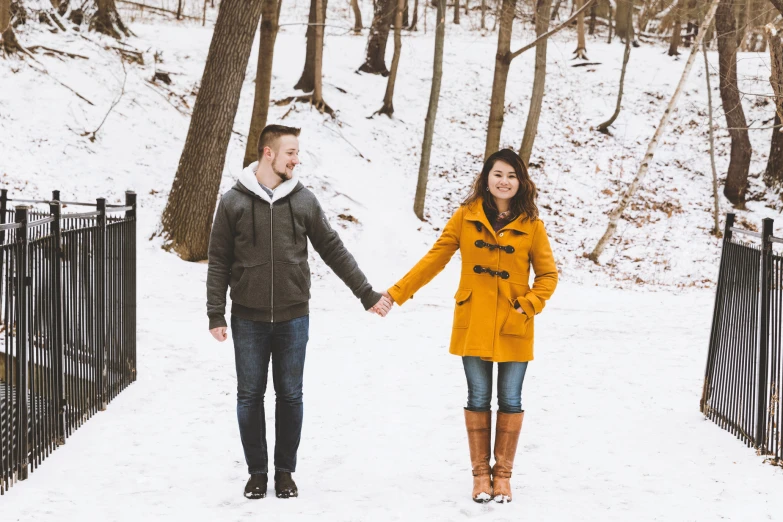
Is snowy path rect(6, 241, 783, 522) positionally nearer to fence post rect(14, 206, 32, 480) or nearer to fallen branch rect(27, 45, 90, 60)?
fence post rect(14, 206, 32, 480)

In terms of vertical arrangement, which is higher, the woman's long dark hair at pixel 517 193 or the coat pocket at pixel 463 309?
the woman's long dark hair at pixel 517 193

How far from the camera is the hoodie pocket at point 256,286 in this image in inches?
174

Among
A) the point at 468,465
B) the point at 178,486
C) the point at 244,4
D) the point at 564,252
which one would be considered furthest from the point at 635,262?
the point at 178,486

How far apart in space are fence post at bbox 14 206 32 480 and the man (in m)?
1.17

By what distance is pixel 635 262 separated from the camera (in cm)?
1923

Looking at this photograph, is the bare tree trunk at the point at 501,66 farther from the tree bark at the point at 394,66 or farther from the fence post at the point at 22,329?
the fence post at the point at 22,329

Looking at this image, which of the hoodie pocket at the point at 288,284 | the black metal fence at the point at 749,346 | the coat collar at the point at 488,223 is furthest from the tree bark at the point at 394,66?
the hoodie pocket at the point at 288,284

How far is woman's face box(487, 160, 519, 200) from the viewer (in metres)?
4.64

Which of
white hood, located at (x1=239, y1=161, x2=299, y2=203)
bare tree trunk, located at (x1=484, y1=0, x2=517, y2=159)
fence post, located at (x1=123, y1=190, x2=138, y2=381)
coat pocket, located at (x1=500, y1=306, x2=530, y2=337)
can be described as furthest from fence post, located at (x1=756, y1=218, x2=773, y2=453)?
bare tree trunk, located at (x1=484, y1=0, x2=517, y2=159)

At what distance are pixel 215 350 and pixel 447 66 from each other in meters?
22.8

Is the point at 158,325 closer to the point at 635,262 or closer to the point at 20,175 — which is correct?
the point at 20,175

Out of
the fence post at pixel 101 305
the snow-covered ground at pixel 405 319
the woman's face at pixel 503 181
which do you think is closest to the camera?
the woman's face at pixel 503 181

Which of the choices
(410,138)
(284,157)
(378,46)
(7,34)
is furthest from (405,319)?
(378,46)

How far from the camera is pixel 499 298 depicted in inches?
→ 182
